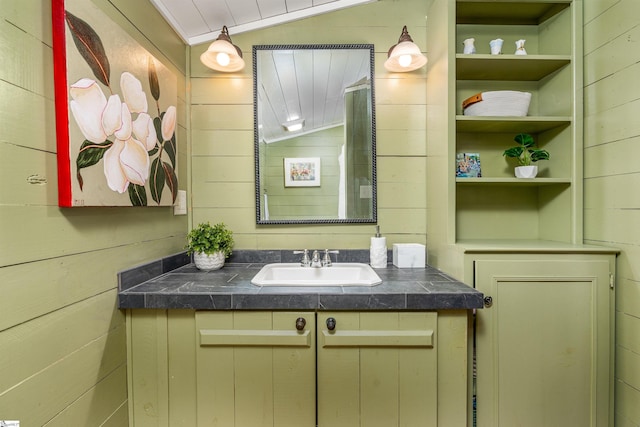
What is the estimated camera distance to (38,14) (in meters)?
0.78

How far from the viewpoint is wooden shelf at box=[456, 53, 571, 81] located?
1.32 m

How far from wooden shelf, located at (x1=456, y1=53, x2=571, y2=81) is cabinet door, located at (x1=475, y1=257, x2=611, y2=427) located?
37.3 inches

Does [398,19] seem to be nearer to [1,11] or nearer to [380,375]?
[1,11]

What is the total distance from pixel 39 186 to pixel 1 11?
44cm

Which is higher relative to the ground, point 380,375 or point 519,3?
point 519,3

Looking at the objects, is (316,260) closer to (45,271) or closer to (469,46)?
(45,271)

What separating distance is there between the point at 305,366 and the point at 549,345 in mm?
1016

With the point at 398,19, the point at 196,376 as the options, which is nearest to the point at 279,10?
the point at 398,19

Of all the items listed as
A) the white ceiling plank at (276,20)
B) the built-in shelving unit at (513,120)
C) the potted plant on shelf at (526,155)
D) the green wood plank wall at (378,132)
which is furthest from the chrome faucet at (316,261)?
the white ceiling plank at (276,20)

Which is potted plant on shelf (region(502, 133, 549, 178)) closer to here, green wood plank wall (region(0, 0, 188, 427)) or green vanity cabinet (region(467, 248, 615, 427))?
green vanity cabinet (region(467, 248, 615, 427))

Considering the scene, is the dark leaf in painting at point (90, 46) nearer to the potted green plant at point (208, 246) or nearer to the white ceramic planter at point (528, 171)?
the potted green plant at point (208, 246)

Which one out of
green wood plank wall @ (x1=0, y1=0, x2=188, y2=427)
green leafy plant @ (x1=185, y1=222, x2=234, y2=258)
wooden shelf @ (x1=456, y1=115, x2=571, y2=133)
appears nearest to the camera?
green wood plank wall @ (x1=0, y1=0, x2=188, y2=427)

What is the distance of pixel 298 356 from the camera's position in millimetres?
1063

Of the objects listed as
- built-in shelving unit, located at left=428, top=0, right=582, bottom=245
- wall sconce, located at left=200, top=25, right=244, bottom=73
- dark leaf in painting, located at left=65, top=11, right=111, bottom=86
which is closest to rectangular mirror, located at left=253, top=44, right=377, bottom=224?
wall sconce, located at left=200, top=25, right=244, bottom=73
